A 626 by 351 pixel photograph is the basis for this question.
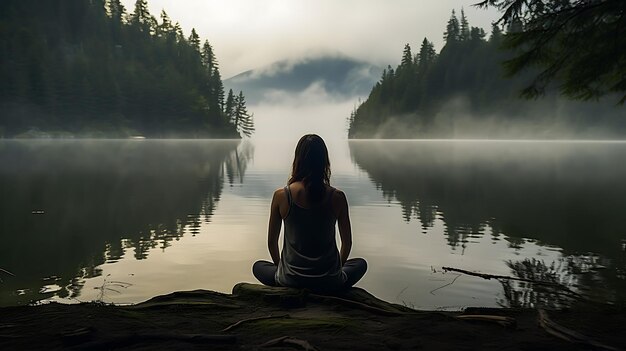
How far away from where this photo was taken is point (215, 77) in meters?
157

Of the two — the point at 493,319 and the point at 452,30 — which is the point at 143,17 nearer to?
the point at 452,30

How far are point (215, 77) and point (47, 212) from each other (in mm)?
145357

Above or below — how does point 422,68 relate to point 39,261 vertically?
above

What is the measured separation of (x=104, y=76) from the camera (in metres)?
118

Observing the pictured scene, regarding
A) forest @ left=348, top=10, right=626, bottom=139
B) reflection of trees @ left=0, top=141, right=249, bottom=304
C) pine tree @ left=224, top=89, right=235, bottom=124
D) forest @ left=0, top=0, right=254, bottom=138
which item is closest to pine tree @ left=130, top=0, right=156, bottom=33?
forest @ left=0, top=0, right=254, bottom=138

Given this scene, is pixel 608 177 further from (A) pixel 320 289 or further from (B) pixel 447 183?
(A) pixel 320 289

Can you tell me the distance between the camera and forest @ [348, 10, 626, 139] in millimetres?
136875

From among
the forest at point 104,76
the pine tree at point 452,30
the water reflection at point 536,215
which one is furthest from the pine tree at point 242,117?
the water reflection at point 536,215

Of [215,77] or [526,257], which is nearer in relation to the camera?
[526,257]

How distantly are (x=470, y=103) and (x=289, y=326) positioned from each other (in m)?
149

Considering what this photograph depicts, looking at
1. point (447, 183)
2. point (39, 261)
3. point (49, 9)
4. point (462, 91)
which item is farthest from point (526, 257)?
point (49, 9)

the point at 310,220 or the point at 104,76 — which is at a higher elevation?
the point at 104,76

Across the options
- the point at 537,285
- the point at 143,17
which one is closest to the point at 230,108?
the point at 143,17

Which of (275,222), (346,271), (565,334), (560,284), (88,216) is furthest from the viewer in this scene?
(88,216)
